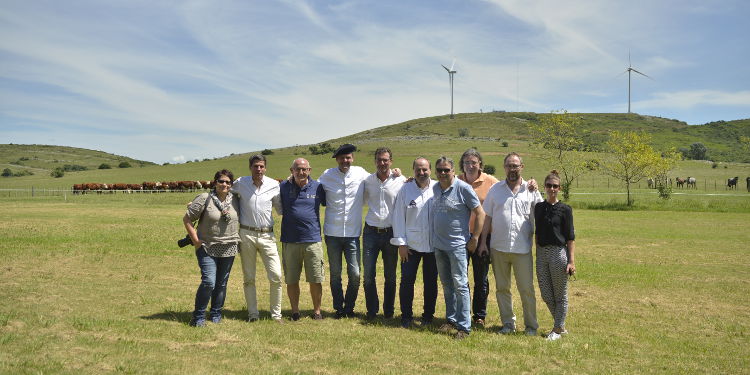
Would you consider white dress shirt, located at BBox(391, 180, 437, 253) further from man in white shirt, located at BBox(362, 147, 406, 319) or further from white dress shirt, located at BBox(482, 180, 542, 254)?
white dress shirt, located at BBox(482, 180, 542, 254)

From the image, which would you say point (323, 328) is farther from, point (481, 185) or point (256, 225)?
point (481, 185)

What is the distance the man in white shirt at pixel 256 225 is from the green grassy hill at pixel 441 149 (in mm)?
44209

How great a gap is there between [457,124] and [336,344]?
5971 inches

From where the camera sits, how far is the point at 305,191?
7535 mm

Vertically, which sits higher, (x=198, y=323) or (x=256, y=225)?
(x=256, y=225)

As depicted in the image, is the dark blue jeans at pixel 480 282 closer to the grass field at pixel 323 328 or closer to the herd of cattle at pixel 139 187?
the grass field at pixel 323 328

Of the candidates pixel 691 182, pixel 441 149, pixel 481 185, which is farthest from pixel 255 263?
pixel 441 149

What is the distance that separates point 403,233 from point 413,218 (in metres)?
0.24

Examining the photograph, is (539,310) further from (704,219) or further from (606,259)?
(704,219)

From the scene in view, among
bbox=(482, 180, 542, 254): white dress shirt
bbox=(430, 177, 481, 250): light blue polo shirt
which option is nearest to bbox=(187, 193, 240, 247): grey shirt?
bbox=(430, 177, 481, 250): light blue polo shirt

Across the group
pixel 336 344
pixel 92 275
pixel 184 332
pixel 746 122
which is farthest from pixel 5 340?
pixel 746 122

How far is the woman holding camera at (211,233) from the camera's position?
7.13 m

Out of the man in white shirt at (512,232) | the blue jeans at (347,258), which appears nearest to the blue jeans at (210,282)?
the blue jeans at (347,258)

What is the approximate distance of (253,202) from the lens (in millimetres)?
7465
